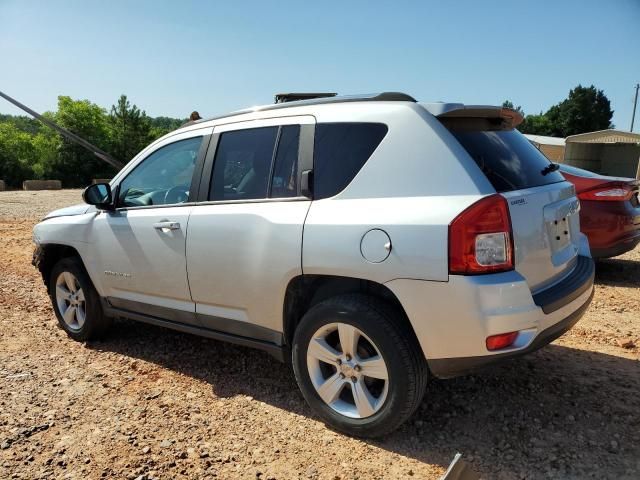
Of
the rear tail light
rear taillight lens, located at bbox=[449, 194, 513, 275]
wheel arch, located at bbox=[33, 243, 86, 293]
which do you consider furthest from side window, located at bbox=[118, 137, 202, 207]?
the rear tail light

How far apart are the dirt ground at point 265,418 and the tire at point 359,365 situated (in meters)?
0.18

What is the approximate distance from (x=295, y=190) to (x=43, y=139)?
6688 centimetres

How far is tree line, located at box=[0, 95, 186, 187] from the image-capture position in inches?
1941

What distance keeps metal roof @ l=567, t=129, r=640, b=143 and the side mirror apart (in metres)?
35.7

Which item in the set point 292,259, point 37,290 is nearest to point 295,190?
point 292,259

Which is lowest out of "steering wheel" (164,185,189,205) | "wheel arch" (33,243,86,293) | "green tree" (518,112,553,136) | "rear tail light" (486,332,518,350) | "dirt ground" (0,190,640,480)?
"dirt ground" (0,190,640,480)

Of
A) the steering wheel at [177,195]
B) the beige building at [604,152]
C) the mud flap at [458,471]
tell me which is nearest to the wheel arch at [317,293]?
the mud flap at [458,471]

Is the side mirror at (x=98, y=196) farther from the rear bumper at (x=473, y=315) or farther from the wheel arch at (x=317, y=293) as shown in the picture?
the rear bumper at (x=473, y=315)

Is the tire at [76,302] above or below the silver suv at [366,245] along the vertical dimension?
below

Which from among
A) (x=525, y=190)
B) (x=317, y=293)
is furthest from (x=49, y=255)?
(x=525, y=190)

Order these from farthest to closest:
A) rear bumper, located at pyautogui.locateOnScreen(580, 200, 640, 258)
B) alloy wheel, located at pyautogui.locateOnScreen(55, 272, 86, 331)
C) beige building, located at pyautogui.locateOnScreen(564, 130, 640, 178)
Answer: beige building, located at pyautogui.locateOnScreen(564, 130, 640, 178) < rear bumper, located at pyautogui.locateOnScreen(580, 200, 640, 258) < alloy wheel, located at pyautogui.locateOnScreen(55, 272, 86, 331)

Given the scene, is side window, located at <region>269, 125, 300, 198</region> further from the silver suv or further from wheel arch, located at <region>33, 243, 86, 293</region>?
wheel arch, located at <region>33, 243, 86, 293</region>

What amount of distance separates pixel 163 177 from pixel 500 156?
2.52 meters

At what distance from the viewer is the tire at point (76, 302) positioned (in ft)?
14.1
